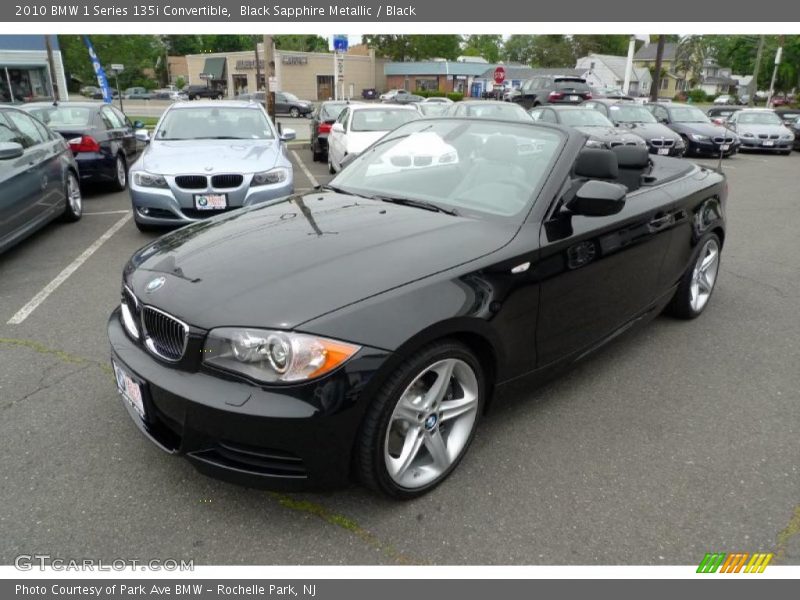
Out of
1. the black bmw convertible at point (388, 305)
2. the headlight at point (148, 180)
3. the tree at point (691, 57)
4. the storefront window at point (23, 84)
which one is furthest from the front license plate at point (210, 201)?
the tree at point (691, 57)

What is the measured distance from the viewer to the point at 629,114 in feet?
53.1

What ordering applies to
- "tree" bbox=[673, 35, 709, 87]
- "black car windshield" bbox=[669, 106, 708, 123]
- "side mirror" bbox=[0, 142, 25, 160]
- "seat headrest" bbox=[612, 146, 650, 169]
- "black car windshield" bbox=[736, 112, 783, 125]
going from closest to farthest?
"seat headrest" bbox=[612, 146, 650, 169] < "side mirror" bbox=[0, 142, 25, 160] < "black car windshield" bbox=[669, 106, 708, 123] < "black car windshield" bbox=[736, 112, 783, 125] < "tree" bbox=[673, 35, 709, 87]

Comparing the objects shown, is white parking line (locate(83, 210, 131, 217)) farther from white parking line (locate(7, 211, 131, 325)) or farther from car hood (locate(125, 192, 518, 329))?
car hood (locate(125, 192, 518, 329))

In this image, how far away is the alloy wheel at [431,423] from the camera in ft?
7.91

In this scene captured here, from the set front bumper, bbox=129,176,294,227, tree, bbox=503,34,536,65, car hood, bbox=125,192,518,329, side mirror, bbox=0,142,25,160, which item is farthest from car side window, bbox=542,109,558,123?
tree, bbox=503,34,536,65

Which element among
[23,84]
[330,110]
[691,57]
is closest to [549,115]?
[330,110]

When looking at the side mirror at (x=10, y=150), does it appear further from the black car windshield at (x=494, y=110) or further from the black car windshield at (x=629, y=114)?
the black car windshield at (x=629, y=114)

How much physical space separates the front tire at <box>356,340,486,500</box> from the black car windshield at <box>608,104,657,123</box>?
1521 centimetres

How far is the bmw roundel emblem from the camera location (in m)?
2.48

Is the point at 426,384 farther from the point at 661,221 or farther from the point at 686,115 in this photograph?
the point at 686,115

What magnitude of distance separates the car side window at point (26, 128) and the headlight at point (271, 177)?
2.46 metres

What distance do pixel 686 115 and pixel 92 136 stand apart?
16071 millimetres

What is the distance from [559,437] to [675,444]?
0.57m

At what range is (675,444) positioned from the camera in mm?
2982
